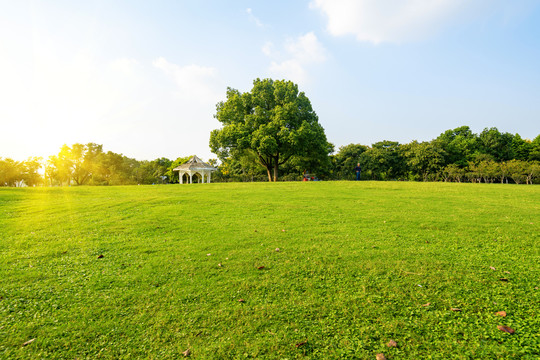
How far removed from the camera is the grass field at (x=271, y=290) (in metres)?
3.03

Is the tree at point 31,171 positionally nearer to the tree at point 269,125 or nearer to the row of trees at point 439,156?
the tree at point 269,125

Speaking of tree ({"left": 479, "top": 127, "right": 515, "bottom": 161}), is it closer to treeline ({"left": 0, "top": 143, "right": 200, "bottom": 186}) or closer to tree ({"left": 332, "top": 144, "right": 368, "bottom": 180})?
tree ({"left": 332, "top": 144, "right": 368, "bottom": 180})

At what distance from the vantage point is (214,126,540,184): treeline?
52.3 meters

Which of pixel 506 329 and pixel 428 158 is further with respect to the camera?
pixel 428 158

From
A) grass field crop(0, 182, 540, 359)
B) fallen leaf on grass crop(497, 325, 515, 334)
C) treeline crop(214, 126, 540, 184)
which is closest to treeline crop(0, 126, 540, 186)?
treeline crop(214, 126, 540, 184)

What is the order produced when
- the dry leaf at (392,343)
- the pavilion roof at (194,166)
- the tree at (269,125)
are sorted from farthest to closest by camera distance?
the pavilion roof at (194,166)
the tree at (269,125)
the dry leaf at (392,343)

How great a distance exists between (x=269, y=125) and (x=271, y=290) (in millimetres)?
30495

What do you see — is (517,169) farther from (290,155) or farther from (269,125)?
(269,125)

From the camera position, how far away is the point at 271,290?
4215mm

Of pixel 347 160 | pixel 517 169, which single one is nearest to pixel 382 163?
pixel 347 160

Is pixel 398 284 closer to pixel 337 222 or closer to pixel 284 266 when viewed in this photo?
pixel 284 266

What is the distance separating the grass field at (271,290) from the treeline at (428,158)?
4121cm

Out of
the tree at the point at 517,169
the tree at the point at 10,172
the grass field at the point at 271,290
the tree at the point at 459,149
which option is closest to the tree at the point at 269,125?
the grass field at the point at 271,290

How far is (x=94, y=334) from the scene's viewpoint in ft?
10.6
